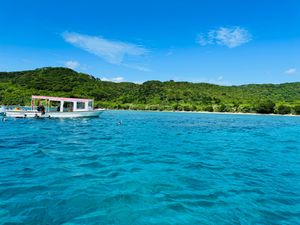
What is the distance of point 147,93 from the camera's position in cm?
15175

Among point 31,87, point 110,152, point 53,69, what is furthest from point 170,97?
point 110,152

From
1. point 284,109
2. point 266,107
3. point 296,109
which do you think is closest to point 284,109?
point 284,109

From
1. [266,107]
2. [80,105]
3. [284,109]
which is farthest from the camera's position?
[266,107]

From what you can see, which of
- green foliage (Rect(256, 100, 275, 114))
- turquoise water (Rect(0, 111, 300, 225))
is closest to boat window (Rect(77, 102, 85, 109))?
turquoise water (Rect(0, 111, 300, 225))

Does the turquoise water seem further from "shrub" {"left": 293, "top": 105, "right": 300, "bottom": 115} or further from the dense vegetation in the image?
the dense vegetation

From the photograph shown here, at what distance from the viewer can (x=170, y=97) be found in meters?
139

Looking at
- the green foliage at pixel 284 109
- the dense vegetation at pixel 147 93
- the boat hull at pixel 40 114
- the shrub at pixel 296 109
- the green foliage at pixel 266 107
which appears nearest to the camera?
the boat hull at pixel 40 114

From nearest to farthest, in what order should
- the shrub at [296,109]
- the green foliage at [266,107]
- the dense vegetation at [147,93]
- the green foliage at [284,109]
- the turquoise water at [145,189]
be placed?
the turquoise water at [145,189] < the shrub at [296,109] < the green foliage at [284,109] < the green foliage at [266,107] < the dense vegetation at [147,93]

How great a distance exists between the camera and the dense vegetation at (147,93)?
113 meters

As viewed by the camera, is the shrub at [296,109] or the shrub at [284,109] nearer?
the shrub at [296,109]

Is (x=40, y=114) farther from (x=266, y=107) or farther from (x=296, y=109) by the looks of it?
(x=296, y=109)

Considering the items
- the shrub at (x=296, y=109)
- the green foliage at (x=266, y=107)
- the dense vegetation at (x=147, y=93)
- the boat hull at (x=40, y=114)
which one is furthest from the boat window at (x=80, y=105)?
the shrub at (x=296, y=109)

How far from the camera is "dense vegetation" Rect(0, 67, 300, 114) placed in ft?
370

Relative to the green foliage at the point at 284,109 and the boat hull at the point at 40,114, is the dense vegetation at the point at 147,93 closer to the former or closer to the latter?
the green foliage at the point at 284,109
